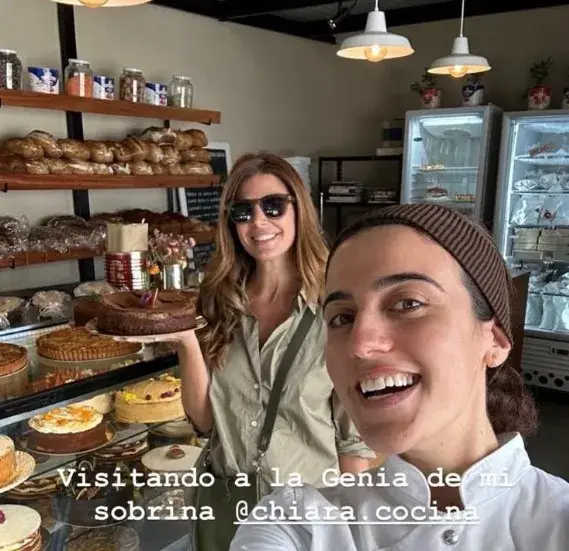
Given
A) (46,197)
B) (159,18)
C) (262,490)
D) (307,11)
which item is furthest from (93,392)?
(307,11)

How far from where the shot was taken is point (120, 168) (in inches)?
156

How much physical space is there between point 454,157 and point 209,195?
240 centimetres

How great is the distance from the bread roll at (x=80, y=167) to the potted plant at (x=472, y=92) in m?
3.57

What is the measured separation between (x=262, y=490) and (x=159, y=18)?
164 inches

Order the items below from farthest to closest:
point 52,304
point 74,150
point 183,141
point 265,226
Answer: point 183,141 < point 74,150 < point 52,304 < point 265,226

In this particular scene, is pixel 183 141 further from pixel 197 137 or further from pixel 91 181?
pixel 91 181

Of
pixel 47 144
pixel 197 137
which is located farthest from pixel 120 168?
pixel 197 137

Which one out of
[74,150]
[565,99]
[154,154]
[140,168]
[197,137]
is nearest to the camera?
[74,150]

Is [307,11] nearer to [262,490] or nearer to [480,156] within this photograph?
[480,156]

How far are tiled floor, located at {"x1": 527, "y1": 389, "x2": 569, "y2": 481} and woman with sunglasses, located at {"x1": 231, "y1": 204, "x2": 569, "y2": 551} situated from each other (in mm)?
3214

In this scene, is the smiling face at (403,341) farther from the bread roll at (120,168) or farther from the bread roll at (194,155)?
the bread roll at (194,155)

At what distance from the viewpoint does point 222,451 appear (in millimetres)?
1842

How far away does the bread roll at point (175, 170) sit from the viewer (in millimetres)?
4277

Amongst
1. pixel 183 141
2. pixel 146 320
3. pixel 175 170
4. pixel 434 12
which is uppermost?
pixel 434 12
